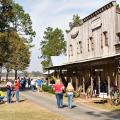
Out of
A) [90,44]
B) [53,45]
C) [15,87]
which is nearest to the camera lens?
[15,87]

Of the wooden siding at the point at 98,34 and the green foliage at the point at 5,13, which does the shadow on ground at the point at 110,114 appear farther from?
the green foliage at the point at 5,13

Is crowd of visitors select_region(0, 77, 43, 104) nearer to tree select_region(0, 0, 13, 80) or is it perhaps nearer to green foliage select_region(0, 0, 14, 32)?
tree select_region(0, 0, 13, 80)

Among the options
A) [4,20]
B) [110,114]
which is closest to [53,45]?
[4,20]

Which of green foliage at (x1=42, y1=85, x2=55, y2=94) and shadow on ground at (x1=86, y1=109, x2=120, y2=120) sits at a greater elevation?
green foliage at (x1=42, y1=85, x2=55, y2=94)

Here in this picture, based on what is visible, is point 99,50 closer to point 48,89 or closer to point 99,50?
point 99,50

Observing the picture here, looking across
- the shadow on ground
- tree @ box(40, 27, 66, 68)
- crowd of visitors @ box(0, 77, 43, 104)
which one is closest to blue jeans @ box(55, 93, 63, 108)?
the shadow on ground

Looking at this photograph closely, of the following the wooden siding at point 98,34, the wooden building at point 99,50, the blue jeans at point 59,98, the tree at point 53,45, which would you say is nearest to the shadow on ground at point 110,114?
the blue jeans at point 59,98

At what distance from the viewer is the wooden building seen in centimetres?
3378

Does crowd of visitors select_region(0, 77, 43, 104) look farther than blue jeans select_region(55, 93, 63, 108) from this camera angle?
Yes

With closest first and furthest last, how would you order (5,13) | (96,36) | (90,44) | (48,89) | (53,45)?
(96,36) < (90,44) < (48,89) < (5,13) < (53,45)

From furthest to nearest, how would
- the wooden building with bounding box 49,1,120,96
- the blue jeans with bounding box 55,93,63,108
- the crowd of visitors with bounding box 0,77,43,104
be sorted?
the wooden building with bounding box 49,1,120,96, the crowd of visitors with bounding box 0,77,43,104, the blue jeans with bounding box 55,93,63,108

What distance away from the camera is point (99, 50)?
40312 mm

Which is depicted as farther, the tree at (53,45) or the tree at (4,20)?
the tree at (53,45)

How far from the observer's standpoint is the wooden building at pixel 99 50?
33784 millimetres
